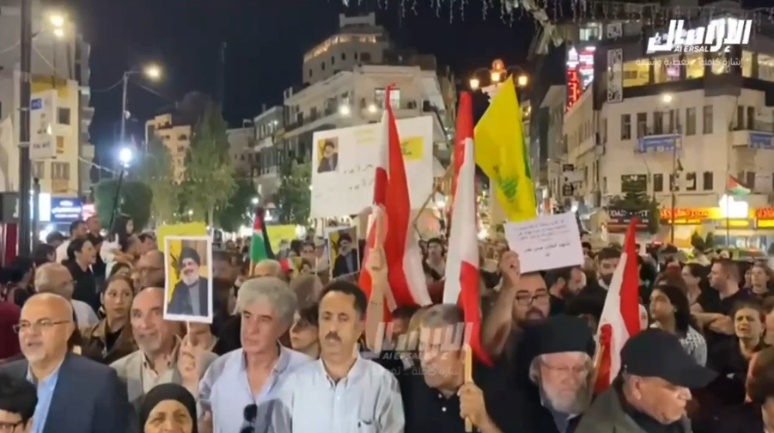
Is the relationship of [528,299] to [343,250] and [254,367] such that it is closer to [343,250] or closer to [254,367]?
[254,367]

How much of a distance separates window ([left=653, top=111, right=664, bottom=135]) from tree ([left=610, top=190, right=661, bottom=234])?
5.15m

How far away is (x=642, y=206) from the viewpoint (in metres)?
42.9

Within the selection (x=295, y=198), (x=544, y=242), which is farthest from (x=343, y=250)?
(x=295, y=198)

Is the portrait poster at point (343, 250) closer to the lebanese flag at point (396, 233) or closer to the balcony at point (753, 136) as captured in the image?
the lebanese flag at point (396, 233)

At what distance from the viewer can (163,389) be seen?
4129 millimetres

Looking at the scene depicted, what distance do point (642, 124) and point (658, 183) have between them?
3.74 metres

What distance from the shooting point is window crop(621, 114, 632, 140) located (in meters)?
52.3

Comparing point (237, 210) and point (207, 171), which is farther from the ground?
point (207, 171)

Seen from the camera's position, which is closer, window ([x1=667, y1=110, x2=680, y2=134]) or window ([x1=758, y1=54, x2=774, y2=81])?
window ([x1=667, y1=110, x2=680, y2=134])

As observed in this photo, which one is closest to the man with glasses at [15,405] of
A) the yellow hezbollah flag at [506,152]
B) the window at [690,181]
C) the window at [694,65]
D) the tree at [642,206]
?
the yellow hezbollah flag at [506,152]

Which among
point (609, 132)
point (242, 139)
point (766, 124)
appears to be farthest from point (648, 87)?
point (242, 139)

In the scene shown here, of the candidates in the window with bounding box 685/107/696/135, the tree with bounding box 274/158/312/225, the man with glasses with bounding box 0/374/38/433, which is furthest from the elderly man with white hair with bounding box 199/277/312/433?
the tree with bounding box 274/158/312/225

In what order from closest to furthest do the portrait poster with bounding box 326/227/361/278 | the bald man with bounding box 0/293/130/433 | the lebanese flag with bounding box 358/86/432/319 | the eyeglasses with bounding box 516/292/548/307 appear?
the bald man with bounding box 0/293/130/433, the lebanese flag with bounding box 358/86/432/319, the eyeglasses with bounding box 516/292/548/307, the portrait poster with bounding box 326/227/361/278

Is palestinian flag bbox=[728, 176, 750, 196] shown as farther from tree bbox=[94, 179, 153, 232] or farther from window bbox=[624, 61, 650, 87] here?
tree bbox=[94, 179, 153, 232]
